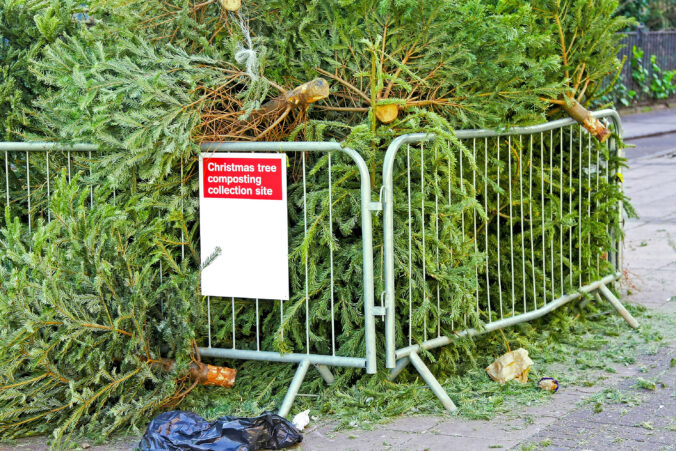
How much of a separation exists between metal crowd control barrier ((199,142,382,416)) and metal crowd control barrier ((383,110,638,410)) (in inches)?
3.9

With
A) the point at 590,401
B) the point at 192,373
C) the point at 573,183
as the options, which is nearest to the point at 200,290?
the point at 192,373

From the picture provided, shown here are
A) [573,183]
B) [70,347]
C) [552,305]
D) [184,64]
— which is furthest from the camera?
[573,183]

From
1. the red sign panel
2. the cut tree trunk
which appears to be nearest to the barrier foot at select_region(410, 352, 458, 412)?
the red sign panel

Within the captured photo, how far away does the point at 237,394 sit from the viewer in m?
5.14

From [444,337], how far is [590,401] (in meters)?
0.83

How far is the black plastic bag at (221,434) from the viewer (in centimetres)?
434

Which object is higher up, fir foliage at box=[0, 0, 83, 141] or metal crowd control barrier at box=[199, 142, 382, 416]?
fir foliage at box=[0, 0, 83, 141]

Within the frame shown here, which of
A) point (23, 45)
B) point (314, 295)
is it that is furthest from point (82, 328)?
point (23, 45)

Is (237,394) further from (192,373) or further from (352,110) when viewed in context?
(352,110)

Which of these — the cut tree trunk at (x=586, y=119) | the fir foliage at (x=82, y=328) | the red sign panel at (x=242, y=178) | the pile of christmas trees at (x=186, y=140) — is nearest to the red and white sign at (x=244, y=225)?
the red sign panel at (x=242, y=178)

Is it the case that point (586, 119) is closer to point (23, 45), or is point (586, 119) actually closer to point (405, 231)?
point (405, 231)

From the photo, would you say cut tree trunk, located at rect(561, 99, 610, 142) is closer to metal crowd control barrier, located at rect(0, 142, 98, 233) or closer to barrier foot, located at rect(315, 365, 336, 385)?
barrier foot, located at rect(315, 365, 336, 385)

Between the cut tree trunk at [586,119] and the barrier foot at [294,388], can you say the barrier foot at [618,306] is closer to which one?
the cut tree trunk at [586,119]

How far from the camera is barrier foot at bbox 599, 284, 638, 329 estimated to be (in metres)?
6.47
